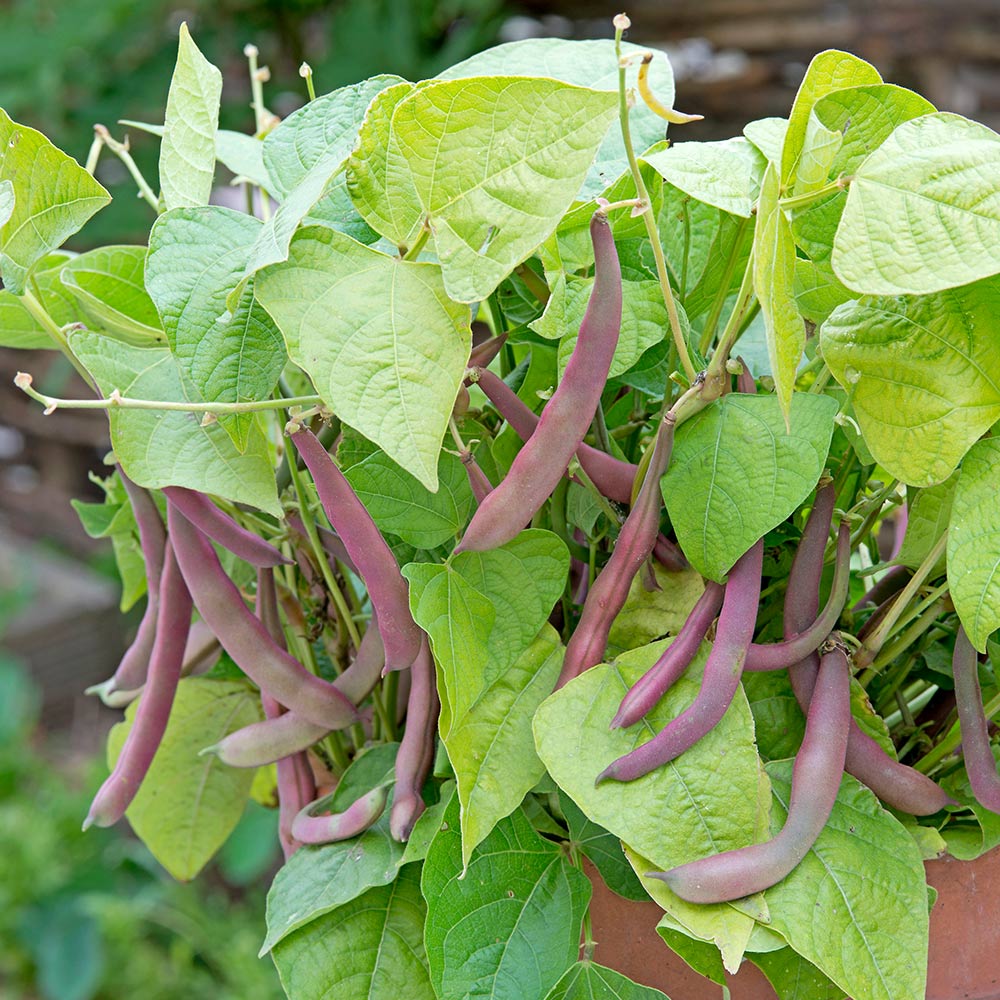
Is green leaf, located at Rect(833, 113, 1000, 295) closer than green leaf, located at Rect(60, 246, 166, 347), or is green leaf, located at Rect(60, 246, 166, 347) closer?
green leaf, located at Rect(833, 113, 1000, 295)

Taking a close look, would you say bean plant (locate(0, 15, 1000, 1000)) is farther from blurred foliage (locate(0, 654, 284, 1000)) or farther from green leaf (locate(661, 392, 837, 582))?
blurred foliage (locate(0, 654, 284, 1000))

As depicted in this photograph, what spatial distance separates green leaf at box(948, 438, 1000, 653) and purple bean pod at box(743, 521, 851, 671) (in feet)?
0.12

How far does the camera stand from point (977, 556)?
300 mm

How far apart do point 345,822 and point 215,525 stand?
0.35 ft

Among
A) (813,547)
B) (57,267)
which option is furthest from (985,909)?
(57,267)

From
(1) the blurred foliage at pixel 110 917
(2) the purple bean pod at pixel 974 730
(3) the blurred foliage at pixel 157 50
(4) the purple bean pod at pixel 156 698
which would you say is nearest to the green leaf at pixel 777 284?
(2) the purple bean pod at pixel 974 730

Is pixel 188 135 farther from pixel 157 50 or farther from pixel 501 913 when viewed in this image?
pixel 157 50

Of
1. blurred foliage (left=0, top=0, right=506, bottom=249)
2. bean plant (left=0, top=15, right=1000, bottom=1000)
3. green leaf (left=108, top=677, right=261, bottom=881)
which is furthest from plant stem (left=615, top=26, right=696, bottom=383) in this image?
blurred foliage (left=0, top=0, right=506, bottom=249)

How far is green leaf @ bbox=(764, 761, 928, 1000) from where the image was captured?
1.00 ft

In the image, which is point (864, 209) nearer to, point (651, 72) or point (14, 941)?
point (651, 72)

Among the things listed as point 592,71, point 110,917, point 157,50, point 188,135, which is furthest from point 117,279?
point 157,50

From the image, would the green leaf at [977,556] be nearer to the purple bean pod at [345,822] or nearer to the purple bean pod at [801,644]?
the purple bean pod at [801,644]

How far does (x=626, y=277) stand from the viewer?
0.36 metres

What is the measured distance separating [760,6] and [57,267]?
1139 mm
